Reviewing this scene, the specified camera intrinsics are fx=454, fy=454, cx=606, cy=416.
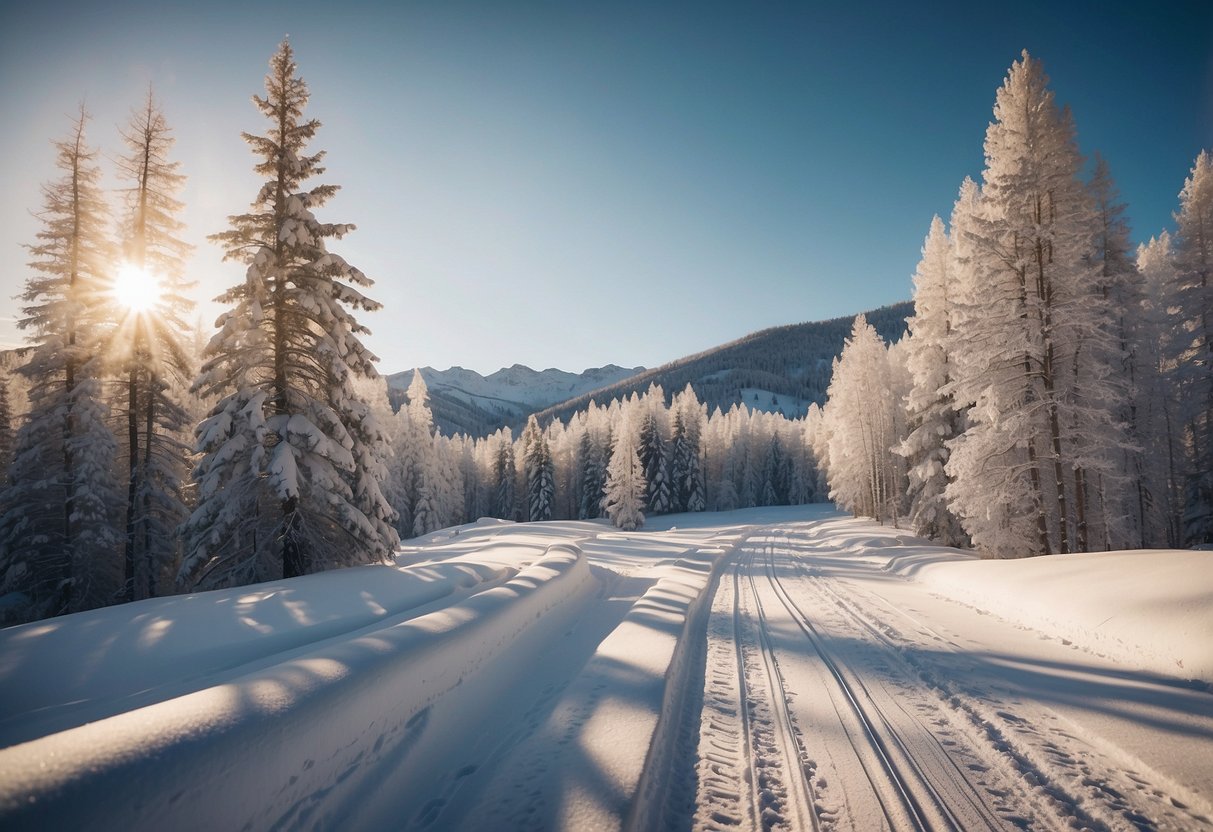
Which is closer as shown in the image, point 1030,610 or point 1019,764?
point 1019,764

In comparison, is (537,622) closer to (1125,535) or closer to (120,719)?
(120,719)

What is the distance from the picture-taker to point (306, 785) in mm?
3885

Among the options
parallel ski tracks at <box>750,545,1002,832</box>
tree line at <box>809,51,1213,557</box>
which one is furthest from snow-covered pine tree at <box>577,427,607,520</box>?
parallel ski tracks at <box>750,545,1002,832</box>

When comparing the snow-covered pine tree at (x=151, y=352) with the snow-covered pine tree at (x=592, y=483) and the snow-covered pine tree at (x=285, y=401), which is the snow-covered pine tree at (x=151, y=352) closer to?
the snow-covered pine tree at (x=285, y=401)

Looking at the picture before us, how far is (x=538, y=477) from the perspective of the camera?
190ft

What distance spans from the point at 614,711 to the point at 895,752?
9.42ft

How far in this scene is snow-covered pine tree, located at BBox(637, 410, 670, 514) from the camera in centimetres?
6053

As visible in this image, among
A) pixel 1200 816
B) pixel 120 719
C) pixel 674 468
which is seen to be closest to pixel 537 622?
pixel 120 719

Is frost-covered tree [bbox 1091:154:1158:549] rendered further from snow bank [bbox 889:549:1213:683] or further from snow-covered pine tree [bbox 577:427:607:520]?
snow-covered pine tree [bbox 577:427:607:520]

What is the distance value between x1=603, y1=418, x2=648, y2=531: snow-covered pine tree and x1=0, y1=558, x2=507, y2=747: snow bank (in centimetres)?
3693

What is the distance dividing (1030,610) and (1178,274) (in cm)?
2443

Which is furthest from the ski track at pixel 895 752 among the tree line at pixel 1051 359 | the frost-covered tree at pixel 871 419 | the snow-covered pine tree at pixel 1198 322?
the frost-covered tree at pixel 871 419

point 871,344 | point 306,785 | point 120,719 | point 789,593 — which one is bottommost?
point 789,593

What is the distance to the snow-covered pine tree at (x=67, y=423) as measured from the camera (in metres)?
14.2
